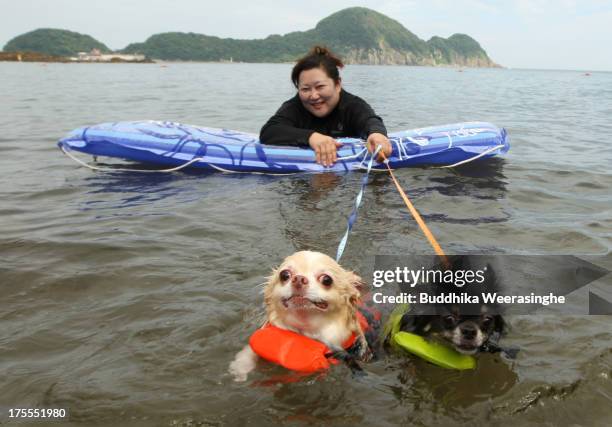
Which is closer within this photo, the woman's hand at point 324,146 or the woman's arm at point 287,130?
the woman's hand at point 324,146

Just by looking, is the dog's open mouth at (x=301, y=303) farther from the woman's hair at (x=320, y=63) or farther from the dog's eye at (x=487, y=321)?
the woman's hair at (x=320, y=63)

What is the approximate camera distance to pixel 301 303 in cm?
307

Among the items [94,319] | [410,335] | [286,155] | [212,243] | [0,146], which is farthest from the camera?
[0,146]

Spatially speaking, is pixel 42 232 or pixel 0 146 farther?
pixel 0 146

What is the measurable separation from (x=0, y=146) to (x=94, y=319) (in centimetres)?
867

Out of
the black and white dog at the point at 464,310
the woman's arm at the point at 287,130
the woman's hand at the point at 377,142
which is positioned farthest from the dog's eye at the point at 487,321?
the woman's arm at the point at 287,130

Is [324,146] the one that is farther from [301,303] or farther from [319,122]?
[301,303]

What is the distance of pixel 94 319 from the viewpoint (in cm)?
374

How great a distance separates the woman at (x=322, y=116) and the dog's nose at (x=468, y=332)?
513cm

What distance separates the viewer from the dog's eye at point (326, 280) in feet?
10.2

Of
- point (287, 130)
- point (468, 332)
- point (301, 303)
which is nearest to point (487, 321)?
point (468, 332)

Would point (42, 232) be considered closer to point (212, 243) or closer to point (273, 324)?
point (212, 243)

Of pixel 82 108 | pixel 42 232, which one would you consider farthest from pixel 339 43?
pixel 42 232

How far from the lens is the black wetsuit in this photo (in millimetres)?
7930
